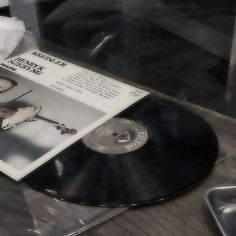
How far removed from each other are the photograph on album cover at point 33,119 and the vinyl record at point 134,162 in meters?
0.03

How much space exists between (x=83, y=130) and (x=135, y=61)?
0.64m

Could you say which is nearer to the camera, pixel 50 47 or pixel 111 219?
pixel 111 219

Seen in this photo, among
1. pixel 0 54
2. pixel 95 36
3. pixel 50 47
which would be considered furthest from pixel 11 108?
pixel 95 36

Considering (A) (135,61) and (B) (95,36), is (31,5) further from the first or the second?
(A) (135,61)

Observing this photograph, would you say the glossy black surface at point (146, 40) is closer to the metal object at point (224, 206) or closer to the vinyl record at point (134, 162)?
the vinyl record at point (134, 162)

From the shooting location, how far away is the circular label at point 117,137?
1.54 feet

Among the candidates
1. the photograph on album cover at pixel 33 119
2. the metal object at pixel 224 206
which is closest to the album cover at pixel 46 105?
the photograph on album cover at pixel 33 119

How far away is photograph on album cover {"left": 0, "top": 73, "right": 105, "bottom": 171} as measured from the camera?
465 millimetres

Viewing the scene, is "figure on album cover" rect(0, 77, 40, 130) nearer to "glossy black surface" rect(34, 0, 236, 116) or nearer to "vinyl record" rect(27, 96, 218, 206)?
"vinyl record" rect(27, 96, 218, 206)

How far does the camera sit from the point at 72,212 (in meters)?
0.39

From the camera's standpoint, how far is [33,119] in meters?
0.52

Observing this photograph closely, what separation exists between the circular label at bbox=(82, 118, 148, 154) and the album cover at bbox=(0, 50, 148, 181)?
0.05 feet

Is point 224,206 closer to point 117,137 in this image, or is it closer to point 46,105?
point 117,137

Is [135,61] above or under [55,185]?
under
